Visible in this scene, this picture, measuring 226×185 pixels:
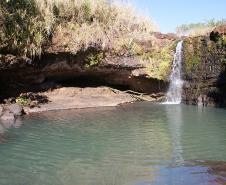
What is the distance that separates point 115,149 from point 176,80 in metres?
11.7

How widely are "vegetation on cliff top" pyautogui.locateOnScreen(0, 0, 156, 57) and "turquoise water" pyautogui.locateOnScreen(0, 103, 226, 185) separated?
3478 millimetres

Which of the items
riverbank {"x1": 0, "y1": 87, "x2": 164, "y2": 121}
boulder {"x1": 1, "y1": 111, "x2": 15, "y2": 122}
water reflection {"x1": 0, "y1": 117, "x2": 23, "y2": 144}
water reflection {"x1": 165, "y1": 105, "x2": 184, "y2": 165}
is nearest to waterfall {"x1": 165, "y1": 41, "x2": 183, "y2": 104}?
riverbank {"x1": 0, "y1": 87, "x2": 164, "y2": 121}

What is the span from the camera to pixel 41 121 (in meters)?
14.9

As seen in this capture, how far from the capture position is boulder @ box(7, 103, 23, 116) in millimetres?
16148

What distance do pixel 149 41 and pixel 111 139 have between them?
10.4 m

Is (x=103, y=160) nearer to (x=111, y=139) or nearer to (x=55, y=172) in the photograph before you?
(x=55, y=172)

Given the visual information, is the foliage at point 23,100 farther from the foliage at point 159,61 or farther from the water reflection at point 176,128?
the foliage at point 159,61

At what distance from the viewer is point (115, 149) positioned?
10422 millimetres

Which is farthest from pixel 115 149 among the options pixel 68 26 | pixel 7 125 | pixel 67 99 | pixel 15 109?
pixel 68 26

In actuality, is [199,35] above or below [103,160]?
above

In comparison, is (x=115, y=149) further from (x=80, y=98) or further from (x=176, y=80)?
(x=176, y=80)

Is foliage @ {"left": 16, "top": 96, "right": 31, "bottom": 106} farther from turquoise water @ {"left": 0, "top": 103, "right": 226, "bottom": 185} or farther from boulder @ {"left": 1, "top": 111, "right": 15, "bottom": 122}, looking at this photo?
boulder @ {"left": 1, "top": 111, "right": 15, "bottom": 122}

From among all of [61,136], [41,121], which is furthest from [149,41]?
[61,136]

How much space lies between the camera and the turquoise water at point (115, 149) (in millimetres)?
7941
